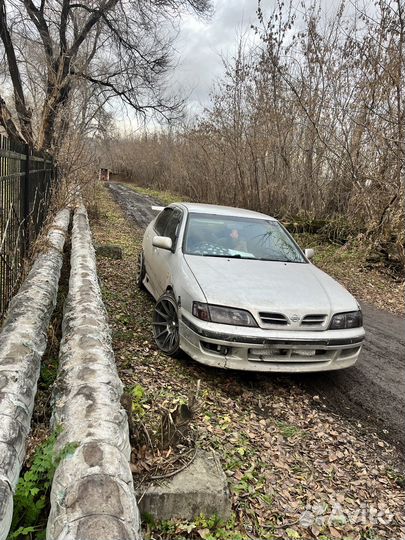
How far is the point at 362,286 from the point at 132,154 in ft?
136

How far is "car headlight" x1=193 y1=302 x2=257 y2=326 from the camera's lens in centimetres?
404

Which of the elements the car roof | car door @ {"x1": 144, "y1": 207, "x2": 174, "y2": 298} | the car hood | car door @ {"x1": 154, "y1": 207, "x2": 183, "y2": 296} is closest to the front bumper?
the car hood

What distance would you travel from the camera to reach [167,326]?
476 centimetres

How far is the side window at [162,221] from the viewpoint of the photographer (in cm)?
654

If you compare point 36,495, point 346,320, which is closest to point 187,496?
point 36,495

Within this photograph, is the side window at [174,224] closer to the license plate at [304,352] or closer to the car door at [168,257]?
the car door at [168,257]

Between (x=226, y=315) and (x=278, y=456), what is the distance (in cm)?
128

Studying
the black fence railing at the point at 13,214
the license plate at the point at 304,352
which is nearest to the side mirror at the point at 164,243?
the black fence railing at the point at 13,214

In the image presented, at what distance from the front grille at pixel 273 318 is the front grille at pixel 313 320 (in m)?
0.19

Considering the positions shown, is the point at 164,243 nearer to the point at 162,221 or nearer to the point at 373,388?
the point at 162,221

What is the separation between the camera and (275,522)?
269 cm

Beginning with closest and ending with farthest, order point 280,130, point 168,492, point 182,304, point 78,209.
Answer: point 168,492 → point 182,304 → point 78,209 → point 280,130

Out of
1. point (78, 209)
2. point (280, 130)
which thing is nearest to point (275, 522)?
point (78, 209)

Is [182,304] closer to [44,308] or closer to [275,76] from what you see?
[44,308]
